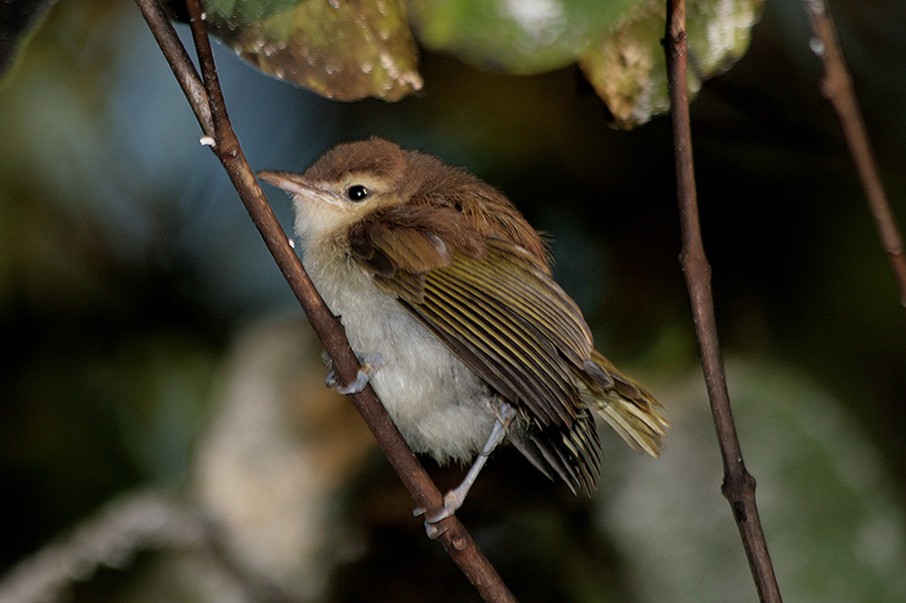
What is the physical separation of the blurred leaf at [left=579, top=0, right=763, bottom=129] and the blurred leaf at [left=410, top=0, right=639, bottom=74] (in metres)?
0.22

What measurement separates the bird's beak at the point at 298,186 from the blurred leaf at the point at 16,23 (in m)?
0.67

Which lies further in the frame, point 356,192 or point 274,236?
point 356,192

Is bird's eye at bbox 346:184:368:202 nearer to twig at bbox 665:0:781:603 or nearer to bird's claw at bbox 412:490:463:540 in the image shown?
bird's claw at bbox 412:490:463:540

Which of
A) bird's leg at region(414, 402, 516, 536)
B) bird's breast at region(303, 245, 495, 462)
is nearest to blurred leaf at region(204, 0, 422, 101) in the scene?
bird's breast at region(303, 245, 495, 462)

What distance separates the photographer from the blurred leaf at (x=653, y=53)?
181 centimetres

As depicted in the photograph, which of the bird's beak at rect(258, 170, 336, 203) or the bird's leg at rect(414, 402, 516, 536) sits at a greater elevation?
the bird's beak at rect(258, 170, 336, 203)

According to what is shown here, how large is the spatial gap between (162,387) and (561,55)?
195 centimetres

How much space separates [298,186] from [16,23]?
2.51 feet

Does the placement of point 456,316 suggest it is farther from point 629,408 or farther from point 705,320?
point 705,320

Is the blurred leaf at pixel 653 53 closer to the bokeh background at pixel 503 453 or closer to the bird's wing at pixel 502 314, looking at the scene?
the bird's wing at pixel 502 314

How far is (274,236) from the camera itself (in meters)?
1.51

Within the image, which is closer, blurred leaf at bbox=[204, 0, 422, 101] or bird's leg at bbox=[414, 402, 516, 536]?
blurred leaf at bbox=[204, 0, 422, 101]

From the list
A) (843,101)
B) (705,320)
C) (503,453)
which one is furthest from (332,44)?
(503,453)

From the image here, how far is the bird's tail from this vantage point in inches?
84.4
